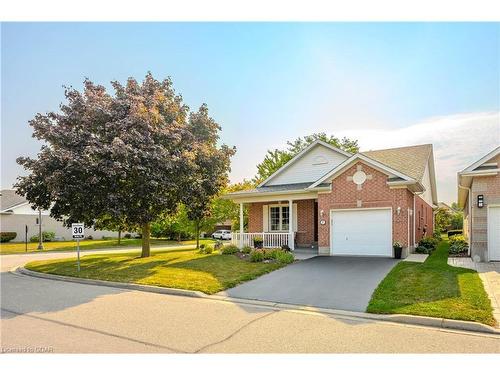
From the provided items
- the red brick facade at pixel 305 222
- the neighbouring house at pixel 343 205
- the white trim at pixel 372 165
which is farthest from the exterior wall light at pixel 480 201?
the red brick facade at pixel 305 222

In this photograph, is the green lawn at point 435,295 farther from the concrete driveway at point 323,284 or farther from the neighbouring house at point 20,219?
the neighbouring house at point 20,219

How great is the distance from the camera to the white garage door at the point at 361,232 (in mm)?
15562

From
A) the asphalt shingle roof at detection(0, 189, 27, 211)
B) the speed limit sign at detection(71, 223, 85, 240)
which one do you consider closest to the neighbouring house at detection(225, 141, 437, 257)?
the speed limit sign at detection(71, 223, 85, 240)

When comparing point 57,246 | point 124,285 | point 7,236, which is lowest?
point 57,246

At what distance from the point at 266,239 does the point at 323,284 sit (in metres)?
9.06

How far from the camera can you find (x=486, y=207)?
14266 mm

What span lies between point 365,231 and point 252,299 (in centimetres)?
857

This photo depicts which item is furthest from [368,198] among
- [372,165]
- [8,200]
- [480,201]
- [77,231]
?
[8,200]

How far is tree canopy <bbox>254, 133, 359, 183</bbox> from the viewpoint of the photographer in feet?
114

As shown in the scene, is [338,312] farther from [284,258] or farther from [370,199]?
[370,199]

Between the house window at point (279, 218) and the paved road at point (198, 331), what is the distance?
11.9 meters

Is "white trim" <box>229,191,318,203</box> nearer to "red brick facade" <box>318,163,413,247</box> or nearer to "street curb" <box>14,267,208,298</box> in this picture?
"red brick facade" <box>318,163,413,247</box>

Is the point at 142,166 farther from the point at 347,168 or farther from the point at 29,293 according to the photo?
the point at 347,168

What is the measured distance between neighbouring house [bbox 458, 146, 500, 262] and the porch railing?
821cm
